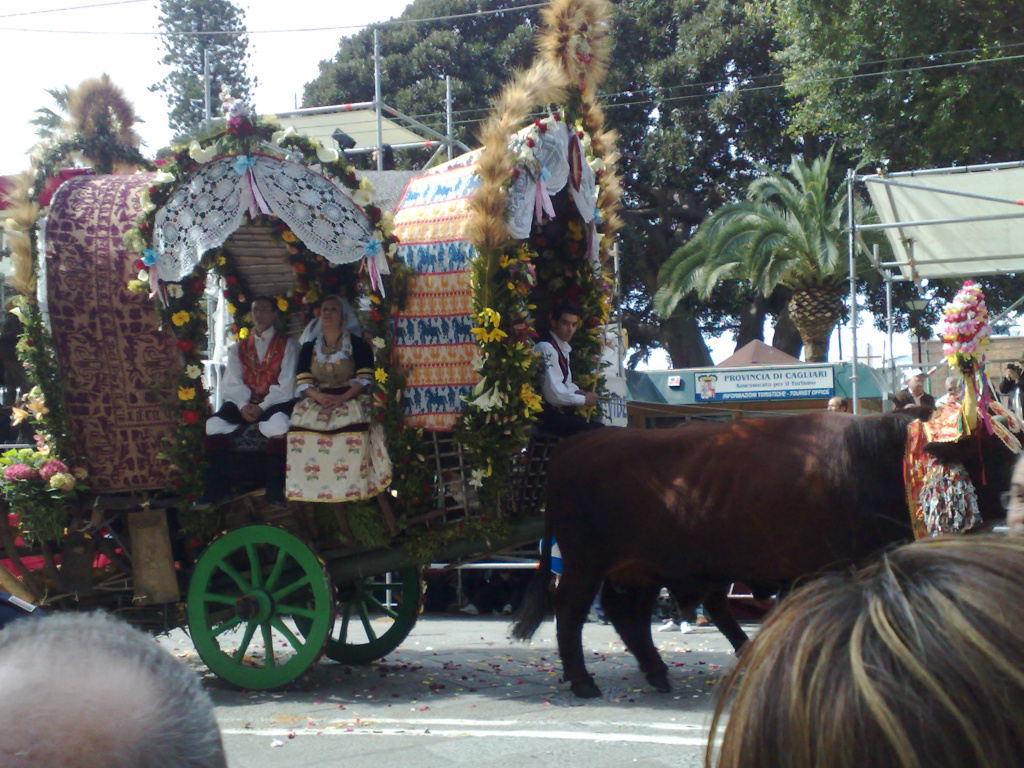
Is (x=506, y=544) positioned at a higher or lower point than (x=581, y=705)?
higher

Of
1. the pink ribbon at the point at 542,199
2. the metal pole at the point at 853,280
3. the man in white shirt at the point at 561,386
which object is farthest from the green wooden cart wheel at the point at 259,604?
the metal pole at the point at 853,280

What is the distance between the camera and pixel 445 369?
21.2 feet

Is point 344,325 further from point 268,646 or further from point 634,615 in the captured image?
point 634,615

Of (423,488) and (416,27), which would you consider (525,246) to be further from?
(416,27)

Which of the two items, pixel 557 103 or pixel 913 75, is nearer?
pixel 557 103

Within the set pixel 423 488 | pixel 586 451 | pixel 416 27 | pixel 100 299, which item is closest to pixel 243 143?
pixel 100 299

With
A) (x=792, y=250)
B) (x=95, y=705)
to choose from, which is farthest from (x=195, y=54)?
(x=95, y=705)

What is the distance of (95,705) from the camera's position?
967 millimetres

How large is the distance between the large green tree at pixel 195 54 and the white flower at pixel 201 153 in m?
24.2

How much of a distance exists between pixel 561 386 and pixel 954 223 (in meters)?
5.45

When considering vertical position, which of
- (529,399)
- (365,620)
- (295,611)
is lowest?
(365,620)

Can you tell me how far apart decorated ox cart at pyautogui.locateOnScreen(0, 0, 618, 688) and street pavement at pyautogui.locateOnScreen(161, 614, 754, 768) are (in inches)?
20.0

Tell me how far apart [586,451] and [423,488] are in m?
1.03

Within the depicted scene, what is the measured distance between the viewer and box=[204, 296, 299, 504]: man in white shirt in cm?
665
